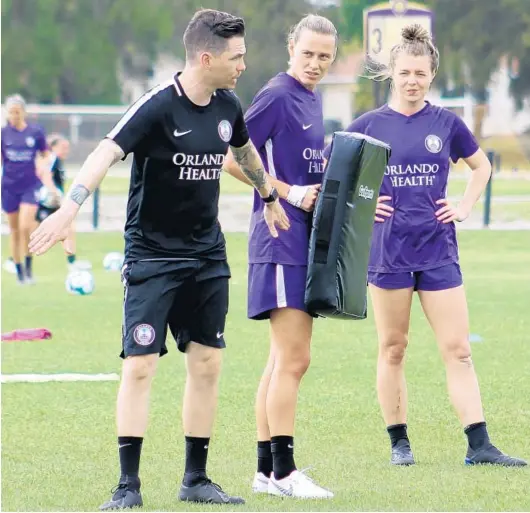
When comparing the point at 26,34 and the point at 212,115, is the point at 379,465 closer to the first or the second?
the point at 212,115

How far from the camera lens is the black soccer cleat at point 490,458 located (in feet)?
23.2

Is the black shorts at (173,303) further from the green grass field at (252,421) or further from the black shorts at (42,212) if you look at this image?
the black shorts at (42,212)

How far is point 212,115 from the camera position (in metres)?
6.23

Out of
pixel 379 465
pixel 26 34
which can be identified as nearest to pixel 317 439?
pixel 379 465

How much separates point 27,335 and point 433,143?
18.9 ft

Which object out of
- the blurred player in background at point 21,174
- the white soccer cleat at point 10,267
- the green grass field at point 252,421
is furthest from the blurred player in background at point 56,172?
the green grass field at point 252,421

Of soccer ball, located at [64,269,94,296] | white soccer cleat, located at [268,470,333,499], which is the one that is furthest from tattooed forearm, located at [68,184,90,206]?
soccer ball, located at [64,269,94,296]

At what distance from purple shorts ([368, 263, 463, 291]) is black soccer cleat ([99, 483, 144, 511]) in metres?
1.82

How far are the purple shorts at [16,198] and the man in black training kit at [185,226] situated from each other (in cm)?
1143

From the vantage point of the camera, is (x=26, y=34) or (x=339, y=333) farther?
(x=26, y=34)

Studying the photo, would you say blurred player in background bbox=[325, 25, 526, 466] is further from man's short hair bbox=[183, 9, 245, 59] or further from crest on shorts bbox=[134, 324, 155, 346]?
crest on shorts bbox=[134, 324, 155, 346]

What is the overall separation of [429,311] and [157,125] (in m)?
2.01

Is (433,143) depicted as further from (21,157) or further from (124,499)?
(21,157)

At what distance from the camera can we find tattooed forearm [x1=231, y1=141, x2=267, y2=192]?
640 centimetres
